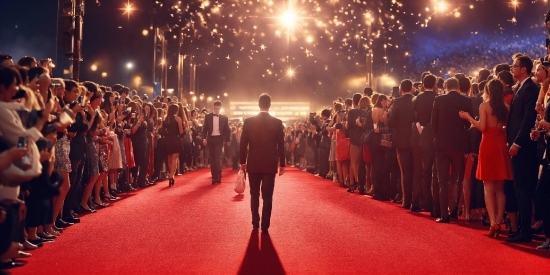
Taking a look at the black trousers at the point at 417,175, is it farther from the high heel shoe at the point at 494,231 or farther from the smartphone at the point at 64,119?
the smartphone at the point at 64,119

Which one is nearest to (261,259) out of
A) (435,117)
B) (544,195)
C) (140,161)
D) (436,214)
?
(544,195)

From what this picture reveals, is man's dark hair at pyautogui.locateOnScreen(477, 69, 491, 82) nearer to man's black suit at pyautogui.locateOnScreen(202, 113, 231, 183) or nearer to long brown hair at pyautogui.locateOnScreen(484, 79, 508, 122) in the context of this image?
long brown hair at pyautogui.locateOnScreen(484, 79, 508, 122)

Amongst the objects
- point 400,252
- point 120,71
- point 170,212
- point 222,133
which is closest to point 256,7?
point 120,71

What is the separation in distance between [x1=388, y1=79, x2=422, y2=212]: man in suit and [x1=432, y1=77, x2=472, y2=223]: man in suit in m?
2.02

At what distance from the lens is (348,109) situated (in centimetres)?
1769

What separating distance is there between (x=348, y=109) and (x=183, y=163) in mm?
9702

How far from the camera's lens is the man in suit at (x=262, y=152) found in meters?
9.39

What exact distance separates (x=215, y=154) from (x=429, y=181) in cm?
865

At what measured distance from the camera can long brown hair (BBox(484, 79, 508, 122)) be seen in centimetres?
875

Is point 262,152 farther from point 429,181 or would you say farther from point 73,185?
point 429,181

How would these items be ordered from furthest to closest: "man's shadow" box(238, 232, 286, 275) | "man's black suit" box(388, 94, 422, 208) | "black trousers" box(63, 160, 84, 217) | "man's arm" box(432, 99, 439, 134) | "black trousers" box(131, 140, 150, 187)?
"black trousers" box(131, 140, 150, 187) → "man's black suit" box(388, 94, 422, 208) → "man's arm" box(432, 99, 439, 134) → "black trousers" box(63, 160, 84, 217) → "man's shadow" box(238, 232, 286, 275)

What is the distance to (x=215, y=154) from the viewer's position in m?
19.2

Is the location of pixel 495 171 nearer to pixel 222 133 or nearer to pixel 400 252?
pixel 400 252

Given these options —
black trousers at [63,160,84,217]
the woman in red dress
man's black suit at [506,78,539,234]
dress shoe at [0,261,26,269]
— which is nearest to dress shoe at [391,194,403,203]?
the woman in red dress
